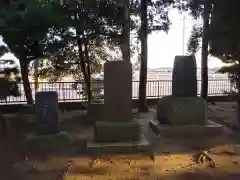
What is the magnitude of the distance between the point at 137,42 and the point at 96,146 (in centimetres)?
676

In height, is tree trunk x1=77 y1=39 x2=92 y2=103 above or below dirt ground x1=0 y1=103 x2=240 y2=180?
above

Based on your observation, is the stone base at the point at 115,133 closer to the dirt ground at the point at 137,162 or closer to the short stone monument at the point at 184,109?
the dirt ground at the point at 137,162

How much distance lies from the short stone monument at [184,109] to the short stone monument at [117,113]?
4.09 feet

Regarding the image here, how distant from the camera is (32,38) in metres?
7.93

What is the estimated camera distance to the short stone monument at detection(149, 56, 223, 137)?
8.12 metres

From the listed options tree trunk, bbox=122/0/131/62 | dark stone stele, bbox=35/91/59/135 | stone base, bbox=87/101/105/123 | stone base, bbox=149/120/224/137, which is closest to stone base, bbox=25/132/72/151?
dark stone stele, bbox=35/91/59/135

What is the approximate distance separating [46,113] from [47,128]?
317 mm

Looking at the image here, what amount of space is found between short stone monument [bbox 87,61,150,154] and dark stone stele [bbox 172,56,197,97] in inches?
70.2

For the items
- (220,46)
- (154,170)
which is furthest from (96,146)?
(220,46)

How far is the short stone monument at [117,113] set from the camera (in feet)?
23.1

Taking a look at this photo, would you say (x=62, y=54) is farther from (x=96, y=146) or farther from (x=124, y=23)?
(x=96, y=146)

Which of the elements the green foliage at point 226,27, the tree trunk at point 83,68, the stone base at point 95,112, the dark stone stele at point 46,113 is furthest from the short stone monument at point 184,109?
the tree trunk at point 83,68

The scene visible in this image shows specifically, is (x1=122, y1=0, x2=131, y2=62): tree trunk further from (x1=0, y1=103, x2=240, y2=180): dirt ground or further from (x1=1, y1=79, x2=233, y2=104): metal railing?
(x1=0, y1=103, x2=240, y2=180): dirt ground

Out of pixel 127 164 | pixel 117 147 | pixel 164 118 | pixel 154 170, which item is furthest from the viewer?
pixel 164 118
